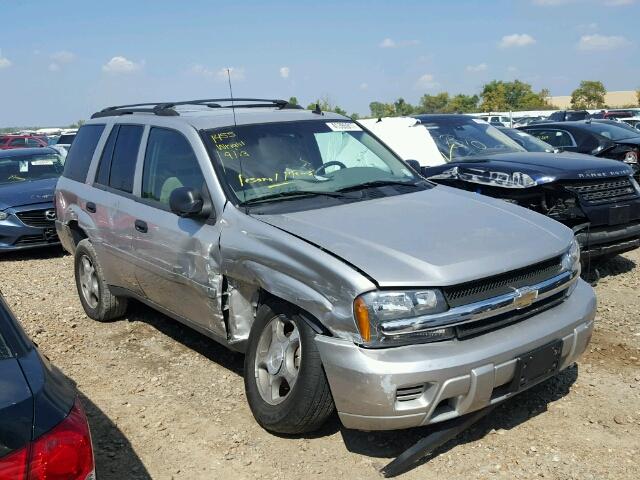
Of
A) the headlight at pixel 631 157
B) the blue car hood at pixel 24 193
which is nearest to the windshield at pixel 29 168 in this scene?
the blue car hood at pixel 24 193

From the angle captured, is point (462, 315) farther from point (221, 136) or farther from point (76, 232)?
point (76, 232)

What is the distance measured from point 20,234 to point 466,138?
630 centimetres

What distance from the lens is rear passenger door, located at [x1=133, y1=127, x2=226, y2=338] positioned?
4.14 m

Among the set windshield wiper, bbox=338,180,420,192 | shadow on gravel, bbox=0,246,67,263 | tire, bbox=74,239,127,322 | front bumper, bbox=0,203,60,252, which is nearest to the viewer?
windshield wiper, bbox=338,180,420,192

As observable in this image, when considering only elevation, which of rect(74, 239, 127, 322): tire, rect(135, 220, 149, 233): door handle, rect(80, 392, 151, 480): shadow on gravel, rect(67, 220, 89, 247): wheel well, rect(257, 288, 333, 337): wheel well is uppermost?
rect(135, 220, 149, 233): door handle

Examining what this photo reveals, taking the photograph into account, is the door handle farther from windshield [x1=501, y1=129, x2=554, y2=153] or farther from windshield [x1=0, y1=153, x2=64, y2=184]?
windshield [x1=0, y1=153, x2=64, y2=184]

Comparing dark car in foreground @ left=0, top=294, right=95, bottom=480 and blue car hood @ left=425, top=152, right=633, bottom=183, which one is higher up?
blue car hood @ left=425, top=152, right=633, bottom=183

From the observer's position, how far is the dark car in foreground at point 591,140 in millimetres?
11297

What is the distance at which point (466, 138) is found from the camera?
27.2 ft

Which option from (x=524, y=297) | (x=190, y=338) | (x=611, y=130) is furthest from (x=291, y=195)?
(x=611, y=130)

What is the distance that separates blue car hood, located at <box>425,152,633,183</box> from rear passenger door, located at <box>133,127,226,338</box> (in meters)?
3.46

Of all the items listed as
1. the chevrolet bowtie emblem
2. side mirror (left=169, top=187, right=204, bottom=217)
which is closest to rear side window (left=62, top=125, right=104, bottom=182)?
side mirror (left=169, top=187, right=204, bottom=217)

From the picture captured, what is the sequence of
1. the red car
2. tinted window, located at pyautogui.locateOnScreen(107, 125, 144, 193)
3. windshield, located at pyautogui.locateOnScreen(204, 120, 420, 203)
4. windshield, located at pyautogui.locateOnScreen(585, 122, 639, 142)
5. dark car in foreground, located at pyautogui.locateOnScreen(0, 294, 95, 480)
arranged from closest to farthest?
dark car in foreground, located at pyautogui.locateOnScreen(0, 294, 95, 480), windshield, located at pyautogui.locateOnScreen(204, 120, 420, 203), tinted window, located at pyautogui.locateOnScreen(107, 125, 144, 193), windshield, located at pyautogui.locateOnScreen(585, 122, 639, 142), the red car

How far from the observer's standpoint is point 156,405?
4.35 metres
